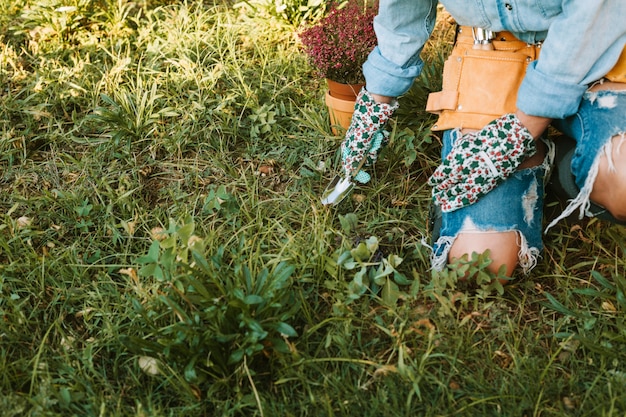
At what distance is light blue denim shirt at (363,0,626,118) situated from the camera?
4.79ft

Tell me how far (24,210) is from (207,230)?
634mm

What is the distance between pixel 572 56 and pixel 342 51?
792mm

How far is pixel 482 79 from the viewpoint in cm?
177

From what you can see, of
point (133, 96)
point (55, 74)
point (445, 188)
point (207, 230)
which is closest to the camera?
point (445, 188)

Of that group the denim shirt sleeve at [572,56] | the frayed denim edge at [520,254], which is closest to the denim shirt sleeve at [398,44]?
the denim shirt sleeve at [572,56]

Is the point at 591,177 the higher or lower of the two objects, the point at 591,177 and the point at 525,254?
the higher

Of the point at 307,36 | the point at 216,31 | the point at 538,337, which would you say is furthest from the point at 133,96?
the point at 538,337

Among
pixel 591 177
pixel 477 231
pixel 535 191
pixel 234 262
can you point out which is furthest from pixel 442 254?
pixel 234 262

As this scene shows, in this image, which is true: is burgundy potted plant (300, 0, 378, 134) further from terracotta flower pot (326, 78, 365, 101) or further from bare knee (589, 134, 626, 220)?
bare knee (589, 134, 626, 220)

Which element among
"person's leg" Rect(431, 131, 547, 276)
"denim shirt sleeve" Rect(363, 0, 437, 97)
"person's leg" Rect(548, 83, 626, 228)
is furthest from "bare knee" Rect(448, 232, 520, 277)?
"denim shirt sleeve" Rect(363, 0, 437, 97)

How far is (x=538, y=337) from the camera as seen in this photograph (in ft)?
5.11

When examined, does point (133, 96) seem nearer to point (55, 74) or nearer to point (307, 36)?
point (55, 74)

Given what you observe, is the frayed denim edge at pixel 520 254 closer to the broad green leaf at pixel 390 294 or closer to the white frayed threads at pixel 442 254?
the white frayed threads at pixel 442 254

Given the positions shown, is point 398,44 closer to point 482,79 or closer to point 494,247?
point 482,79
